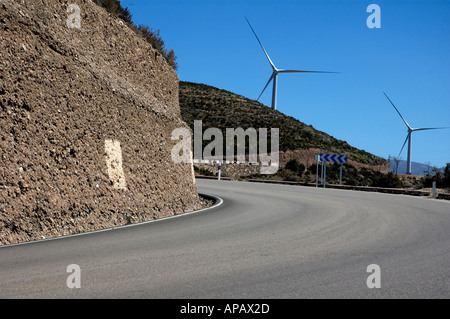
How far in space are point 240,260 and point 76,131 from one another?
20.9ft

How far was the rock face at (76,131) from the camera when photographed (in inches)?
386

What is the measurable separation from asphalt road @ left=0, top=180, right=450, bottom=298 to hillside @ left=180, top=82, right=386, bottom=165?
53440 millimetres

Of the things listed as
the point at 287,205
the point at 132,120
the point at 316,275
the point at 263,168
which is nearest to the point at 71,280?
the point at 316,275

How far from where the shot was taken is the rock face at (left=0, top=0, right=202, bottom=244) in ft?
32.2

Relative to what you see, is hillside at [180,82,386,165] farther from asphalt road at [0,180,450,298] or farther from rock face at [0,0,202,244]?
asphalt road at [0,180,450,298]

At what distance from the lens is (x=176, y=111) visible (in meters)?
19.0

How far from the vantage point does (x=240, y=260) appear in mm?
7020

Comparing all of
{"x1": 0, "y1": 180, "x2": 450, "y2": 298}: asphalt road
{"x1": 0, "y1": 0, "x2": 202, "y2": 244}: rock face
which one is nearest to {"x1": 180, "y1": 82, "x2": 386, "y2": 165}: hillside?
{"x1": 0, "y1": 0, "x2": 202, "y2": 244}: rock face

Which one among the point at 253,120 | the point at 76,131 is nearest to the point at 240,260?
the point at 76,131

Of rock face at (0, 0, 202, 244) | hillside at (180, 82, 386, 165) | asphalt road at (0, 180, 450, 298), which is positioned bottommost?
asphalt road at (0, 180, 450, 298)

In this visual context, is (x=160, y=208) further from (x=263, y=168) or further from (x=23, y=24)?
(x=263, y=168)

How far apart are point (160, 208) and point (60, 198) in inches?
152

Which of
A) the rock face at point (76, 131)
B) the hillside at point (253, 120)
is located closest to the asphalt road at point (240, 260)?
the rock face at point (76, 131)

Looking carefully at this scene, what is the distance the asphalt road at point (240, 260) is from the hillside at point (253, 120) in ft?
175
